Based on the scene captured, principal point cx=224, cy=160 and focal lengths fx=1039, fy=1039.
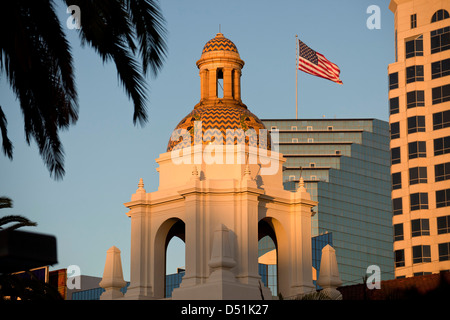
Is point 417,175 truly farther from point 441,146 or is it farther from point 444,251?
point 444,251

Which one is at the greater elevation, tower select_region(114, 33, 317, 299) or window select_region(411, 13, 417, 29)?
window select_region(411, 13, 417, 29)

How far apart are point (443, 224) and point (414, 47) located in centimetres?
1820

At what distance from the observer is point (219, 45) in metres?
43.6

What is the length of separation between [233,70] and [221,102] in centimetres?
149

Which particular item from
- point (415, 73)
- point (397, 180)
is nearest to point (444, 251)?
point (397, 180)

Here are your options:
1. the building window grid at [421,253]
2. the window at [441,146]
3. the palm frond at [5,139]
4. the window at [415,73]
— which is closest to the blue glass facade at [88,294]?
the building window grid at [421,253]

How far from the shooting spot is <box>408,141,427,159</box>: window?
3878 inches

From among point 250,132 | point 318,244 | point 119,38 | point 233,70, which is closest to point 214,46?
point 233,70

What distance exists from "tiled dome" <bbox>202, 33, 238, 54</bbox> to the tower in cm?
5

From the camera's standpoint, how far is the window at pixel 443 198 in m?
94.9

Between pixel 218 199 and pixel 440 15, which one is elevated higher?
pixel 440 15

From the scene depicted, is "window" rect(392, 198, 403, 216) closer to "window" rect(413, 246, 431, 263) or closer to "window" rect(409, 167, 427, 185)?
"window" rect(409, 167, 427, 185)

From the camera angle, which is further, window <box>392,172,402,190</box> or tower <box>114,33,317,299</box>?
window <box>392,172,402,190</box>

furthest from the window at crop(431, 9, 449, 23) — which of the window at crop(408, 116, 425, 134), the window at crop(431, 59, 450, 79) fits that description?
the window at crop(408, 116, 425, 134)
